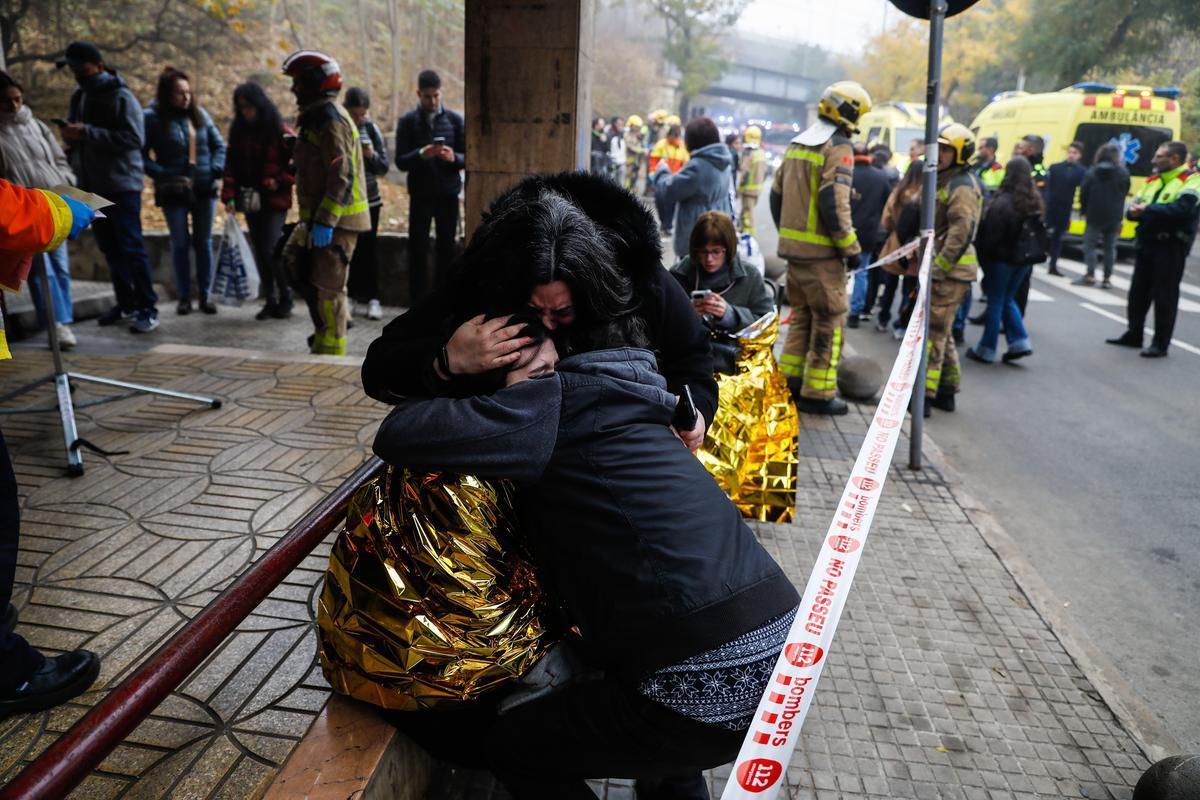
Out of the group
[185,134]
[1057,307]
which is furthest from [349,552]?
[1057,307]

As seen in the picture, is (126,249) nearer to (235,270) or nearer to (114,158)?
(114,158)

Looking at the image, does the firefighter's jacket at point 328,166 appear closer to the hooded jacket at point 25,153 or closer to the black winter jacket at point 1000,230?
the hooded jacket at point 25,153

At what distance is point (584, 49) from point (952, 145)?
128 inches

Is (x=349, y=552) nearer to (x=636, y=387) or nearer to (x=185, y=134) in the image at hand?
(x=636, y=387)

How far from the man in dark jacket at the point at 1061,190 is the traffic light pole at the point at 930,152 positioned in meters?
10.1

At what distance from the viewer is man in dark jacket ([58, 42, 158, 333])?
5871 mm

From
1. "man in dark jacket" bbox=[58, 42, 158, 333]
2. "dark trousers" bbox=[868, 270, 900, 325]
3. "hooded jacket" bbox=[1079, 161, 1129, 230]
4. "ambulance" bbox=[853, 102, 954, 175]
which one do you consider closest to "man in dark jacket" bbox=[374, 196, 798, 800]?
"man in dark jacket" bbox=[58, 42, 158, 333]

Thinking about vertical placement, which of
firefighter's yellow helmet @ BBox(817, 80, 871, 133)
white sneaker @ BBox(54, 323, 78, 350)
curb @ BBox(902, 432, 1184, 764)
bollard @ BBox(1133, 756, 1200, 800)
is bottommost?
curb @ BBox(902, 432, 1184, 764)

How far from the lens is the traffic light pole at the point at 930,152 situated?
4.15m

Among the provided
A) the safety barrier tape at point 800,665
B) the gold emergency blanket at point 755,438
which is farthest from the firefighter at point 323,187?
the safety barrier tape at point 800,665

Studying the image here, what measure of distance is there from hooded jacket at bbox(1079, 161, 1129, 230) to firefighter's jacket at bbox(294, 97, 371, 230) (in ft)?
36.8

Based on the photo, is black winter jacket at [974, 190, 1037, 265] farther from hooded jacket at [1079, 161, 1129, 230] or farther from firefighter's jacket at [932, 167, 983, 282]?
hooded jacket at [1079, 161, 1129, 230]

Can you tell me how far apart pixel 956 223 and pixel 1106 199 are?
779 cm

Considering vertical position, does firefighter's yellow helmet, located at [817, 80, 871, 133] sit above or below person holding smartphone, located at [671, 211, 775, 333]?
above
